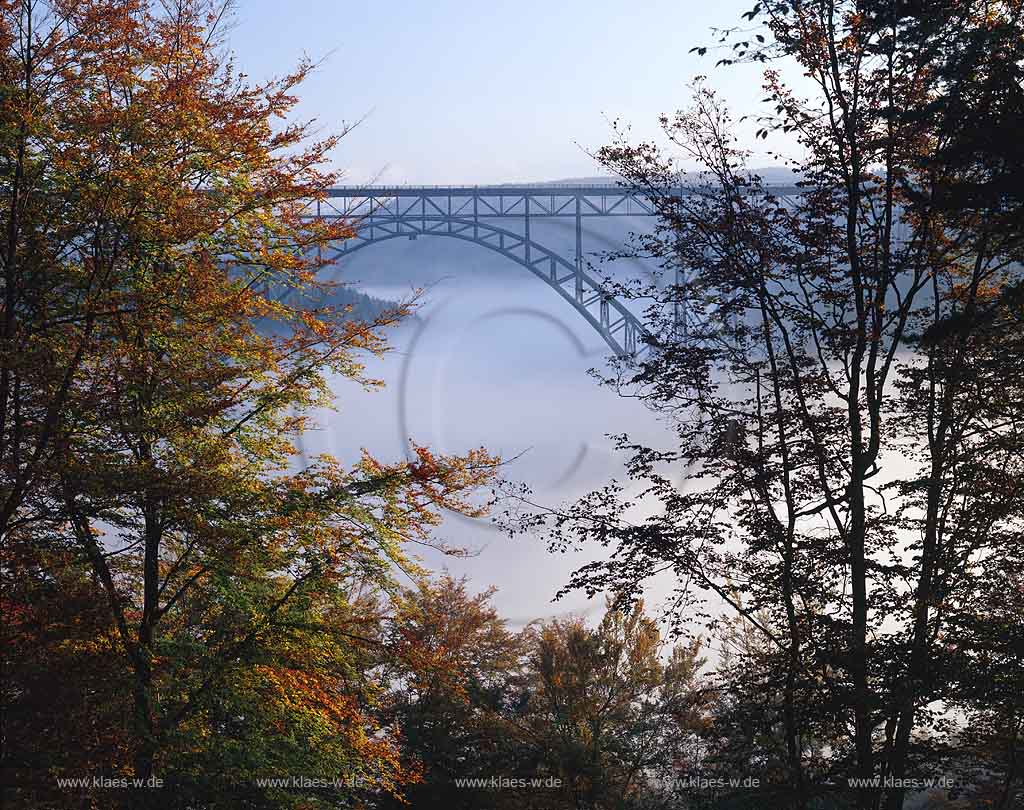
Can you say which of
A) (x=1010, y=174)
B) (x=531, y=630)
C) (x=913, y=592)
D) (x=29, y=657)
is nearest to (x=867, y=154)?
(x=1010, y=174)

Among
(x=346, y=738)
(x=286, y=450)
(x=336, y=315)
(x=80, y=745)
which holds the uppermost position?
(x=336, y=315)

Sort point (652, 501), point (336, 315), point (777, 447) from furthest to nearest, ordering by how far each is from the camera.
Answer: point (652, 501) < point (336, 315) < point (777, 447)

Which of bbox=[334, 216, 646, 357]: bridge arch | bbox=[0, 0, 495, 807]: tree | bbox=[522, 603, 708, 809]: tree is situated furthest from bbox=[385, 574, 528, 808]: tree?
bbox=[334, 216, 646, 357]: bridge arch

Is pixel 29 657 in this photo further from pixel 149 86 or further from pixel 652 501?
pixel 652 501

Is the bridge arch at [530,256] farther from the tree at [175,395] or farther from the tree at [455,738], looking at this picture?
the tree at [175,395]

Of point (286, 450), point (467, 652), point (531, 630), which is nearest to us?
point (286, 450)

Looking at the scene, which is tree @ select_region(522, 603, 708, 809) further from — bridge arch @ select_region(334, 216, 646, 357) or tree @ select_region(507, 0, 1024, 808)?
bridge arch @ select_region(334, 216, 646, 357)

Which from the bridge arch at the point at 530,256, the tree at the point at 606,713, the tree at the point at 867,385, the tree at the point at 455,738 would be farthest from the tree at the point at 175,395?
the bridge arch at the point at 530,256

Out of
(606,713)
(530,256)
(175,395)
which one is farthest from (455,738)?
(530,256)
